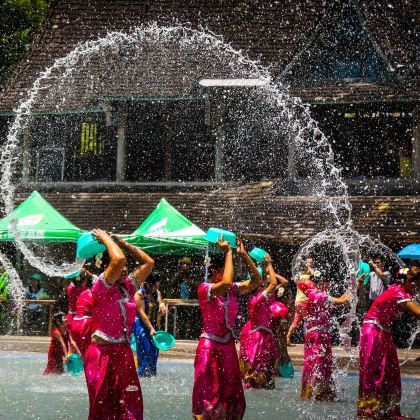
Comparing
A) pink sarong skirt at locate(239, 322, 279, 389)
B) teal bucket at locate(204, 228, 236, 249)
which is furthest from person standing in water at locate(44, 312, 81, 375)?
teal bucket at locate(204, 228, 236, 249)

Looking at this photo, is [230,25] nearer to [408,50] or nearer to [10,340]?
[408,50]

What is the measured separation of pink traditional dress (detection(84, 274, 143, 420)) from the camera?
7.21m

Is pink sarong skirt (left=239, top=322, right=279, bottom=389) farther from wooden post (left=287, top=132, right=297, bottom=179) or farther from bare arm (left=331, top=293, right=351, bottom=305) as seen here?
wooden post (left=287, top=132, right=297, bottom=179)

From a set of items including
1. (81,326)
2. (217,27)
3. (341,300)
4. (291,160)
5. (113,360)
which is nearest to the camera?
(113,360)

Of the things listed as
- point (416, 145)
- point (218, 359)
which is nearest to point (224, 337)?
point (218, 359)

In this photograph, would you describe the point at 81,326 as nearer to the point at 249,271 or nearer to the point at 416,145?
the point at 249,271

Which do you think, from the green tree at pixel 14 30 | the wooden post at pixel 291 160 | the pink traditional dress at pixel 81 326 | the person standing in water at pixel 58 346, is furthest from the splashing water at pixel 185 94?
the pink traditional dress at pixel 81 326

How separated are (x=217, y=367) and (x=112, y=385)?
1.46 meters

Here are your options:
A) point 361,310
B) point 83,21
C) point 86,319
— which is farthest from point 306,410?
point 83,21

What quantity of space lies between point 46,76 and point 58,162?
2383 mm

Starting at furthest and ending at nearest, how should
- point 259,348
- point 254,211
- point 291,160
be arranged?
point 291,160, point 254,211, point 259,348

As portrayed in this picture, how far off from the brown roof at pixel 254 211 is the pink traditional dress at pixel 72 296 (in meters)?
8.73

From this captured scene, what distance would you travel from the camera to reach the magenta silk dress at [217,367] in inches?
332

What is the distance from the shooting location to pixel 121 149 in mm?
26031
